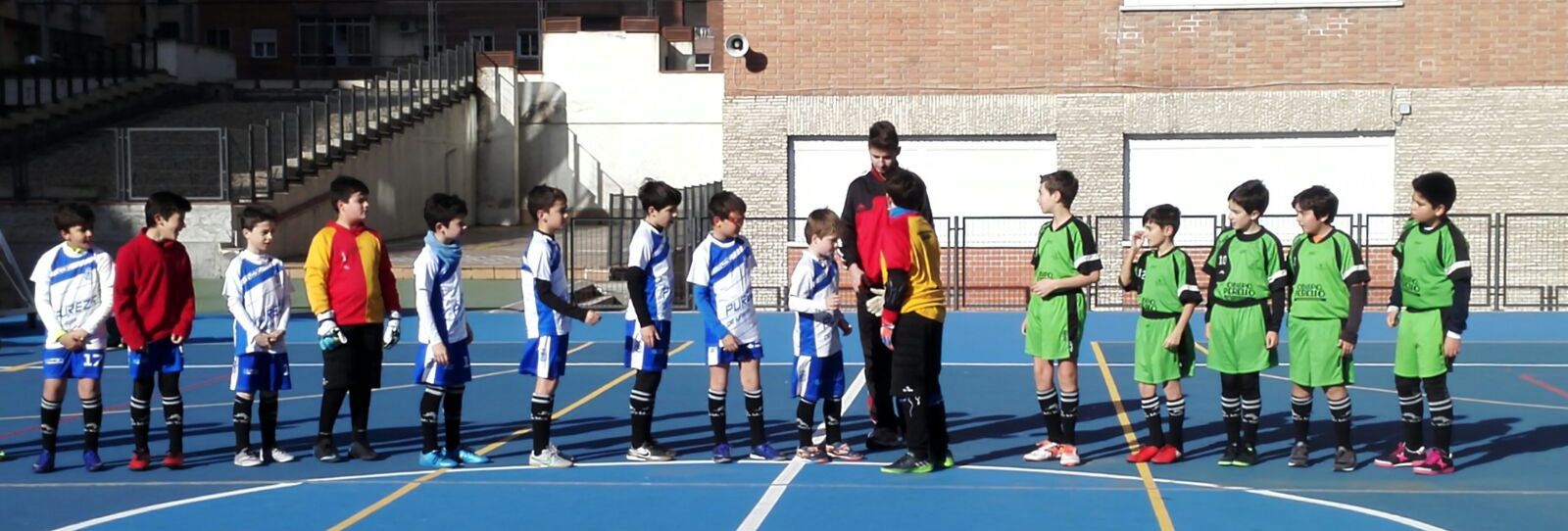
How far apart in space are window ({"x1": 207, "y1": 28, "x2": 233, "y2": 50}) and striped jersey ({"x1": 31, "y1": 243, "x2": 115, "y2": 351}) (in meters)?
40.5

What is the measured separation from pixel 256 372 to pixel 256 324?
286mm

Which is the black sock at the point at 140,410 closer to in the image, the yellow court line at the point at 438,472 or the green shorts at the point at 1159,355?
the yellow court line at the point at 438,472

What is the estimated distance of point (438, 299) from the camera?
9.66m

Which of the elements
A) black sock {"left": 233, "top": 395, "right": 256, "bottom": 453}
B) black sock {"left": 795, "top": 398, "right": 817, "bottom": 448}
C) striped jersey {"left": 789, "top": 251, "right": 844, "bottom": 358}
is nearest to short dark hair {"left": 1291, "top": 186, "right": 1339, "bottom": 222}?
striped jersey {"left": 789, "top": 251, "right": 844, "bottom": 358}

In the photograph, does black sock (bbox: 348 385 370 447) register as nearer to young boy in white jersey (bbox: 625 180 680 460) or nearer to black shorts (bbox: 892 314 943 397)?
young boy in white jersey (bbox: 625 180 680 460)

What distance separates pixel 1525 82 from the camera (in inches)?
918

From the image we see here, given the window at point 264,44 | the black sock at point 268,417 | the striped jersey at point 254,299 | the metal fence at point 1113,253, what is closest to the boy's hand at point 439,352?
the striped jersey at point 254,299

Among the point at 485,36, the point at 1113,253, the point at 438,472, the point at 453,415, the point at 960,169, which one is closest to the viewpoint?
the point at 438,472

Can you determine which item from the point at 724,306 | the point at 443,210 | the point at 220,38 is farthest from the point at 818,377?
the point at 220,38

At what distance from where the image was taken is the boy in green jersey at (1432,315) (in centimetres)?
934

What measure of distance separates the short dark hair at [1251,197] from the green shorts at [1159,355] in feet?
2.64

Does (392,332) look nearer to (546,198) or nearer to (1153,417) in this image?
(546,198)

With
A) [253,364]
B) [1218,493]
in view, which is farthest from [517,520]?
[1218,493]

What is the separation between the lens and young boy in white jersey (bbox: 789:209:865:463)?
9.97 meters
